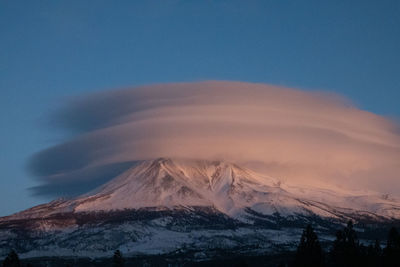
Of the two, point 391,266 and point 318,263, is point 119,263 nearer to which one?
point 318,263

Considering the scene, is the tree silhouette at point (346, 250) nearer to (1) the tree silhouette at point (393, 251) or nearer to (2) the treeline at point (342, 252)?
(2) the treeline at point (342, 252)

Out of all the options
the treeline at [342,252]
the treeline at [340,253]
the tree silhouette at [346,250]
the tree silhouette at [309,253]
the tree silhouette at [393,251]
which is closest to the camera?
the tree silhouette at [393,251]


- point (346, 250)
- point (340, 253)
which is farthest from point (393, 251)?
point (340, 253)

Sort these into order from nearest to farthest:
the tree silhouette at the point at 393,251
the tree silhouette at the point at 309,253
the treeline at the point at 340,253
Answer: the tree silhouette at the point at 393,251, the treeline at the point at 340,253, the tree silhouette at the point at 309,253

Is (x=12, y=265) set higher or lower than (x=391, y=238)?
lower

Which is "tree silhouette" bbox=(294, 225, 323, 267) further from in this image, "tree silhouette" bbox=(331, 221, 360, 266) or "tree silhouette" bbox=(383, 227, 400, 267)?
"tree silhouette" bbox=(383, 227, 400, 267)

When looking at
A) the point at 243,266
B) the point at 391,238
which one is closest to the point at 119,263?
the point at 243,266

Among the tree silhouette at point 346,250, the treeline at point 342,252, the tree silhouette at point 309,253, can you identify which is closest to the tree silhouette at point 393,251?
the treeline at point 342,252

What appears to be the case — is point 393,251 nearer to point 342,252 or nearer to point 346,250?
point 346,250

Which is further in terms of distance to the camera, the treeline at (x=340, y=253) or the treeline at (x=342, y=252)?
the treeline at (x=340, y=253)

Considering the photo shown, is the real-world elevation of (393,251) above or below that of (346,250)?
above

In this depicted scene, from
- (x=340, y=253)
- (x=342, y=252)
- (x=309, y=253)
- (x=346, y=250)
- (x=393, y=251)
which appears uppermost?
(x=393, y=251)
